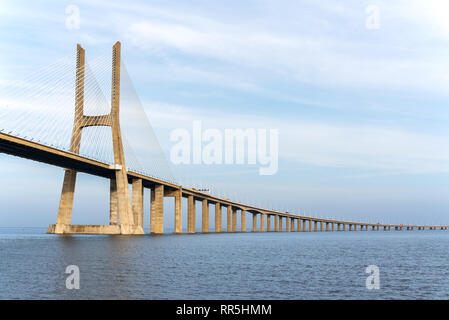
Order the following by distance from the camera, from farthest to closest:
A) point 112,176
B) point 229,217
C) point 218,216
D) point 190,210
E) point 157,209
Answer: point 229,217 → point 218,216 → point 190,210 → point 157,209 → point 112,176

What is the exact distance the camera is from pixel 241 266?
136 ft

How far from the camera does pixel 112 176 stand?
91688mm

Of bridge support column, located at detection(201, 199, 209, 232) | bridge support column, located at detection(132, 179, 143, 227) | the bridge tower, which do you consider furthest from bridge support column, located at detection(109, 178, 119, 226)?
bridge support column, located at detection(201, 199, 209, 232)

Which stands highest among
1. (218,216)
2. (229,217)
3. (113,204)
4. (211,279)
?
(113,204)

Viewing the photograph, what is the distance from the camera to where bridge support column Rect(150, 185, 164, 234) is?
109 meters

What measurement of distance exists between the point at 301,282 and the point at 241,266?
10153 mm

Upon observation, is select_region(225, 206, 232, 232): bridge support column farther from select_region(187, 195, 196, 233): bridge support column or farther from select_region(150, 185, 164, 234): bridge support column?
select_region(150, 185, 164, 234): bridge support column

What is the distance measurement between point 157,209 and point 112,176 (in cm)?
2117

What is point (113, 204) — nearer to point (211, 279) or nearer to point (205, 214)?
point (205, 214)

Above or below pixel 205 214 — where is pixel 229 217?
below

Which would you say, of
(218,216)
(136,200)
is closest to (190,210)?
(218,216)

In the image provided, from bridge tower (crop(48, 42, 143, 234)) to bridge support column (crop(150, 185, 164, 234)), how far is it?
48.1 feet
